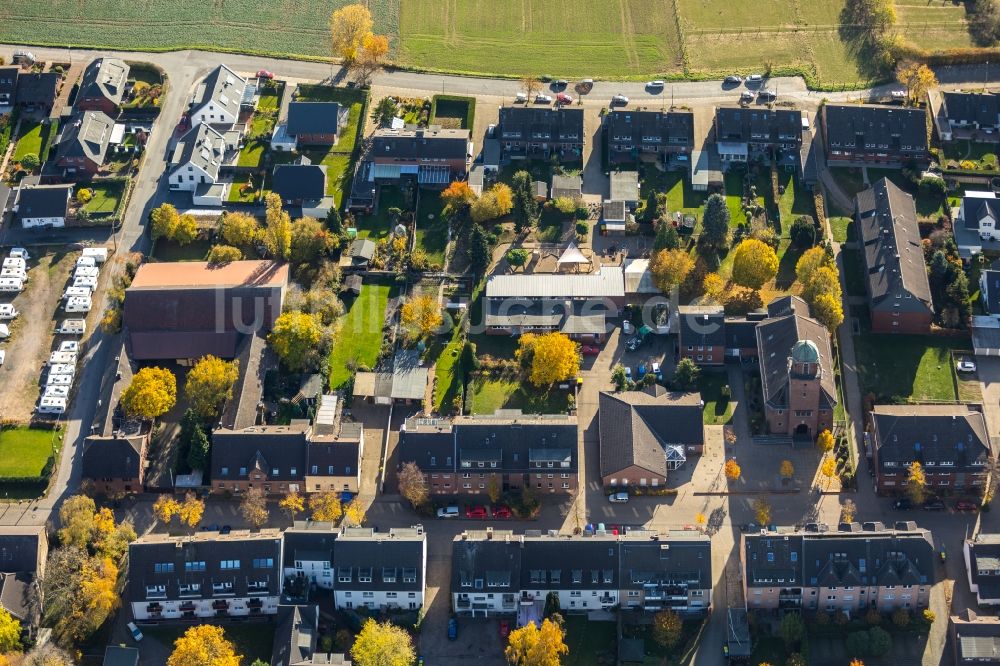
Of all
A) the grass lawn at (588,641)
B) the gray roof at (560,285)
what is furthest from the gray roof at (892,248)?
the grass lawn at (588,641)

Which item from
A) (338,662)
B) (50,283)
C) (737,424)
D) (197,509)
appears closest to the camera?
(338,662)

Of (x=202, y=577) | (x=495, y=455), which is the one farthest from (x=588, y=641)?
(x=202, y=577)

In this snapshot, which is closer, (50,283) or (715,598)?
(715,598)

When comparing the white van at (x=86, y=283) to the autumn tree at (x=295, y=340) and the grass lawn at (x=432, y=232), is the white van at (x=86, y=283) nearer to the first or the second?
the autumn tree at (x=295, y=340)

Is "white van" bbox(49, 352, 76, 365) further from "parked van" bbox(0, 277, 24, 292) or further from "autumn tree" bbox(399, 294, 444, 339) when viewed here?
"autumn tree" bbox(399, 294, 444, 339)

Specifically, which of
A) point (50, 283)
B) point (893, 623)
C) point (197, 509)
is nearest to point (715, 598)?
point (893, 623)

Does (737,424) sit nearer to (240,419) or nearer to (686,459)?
(686,459)
